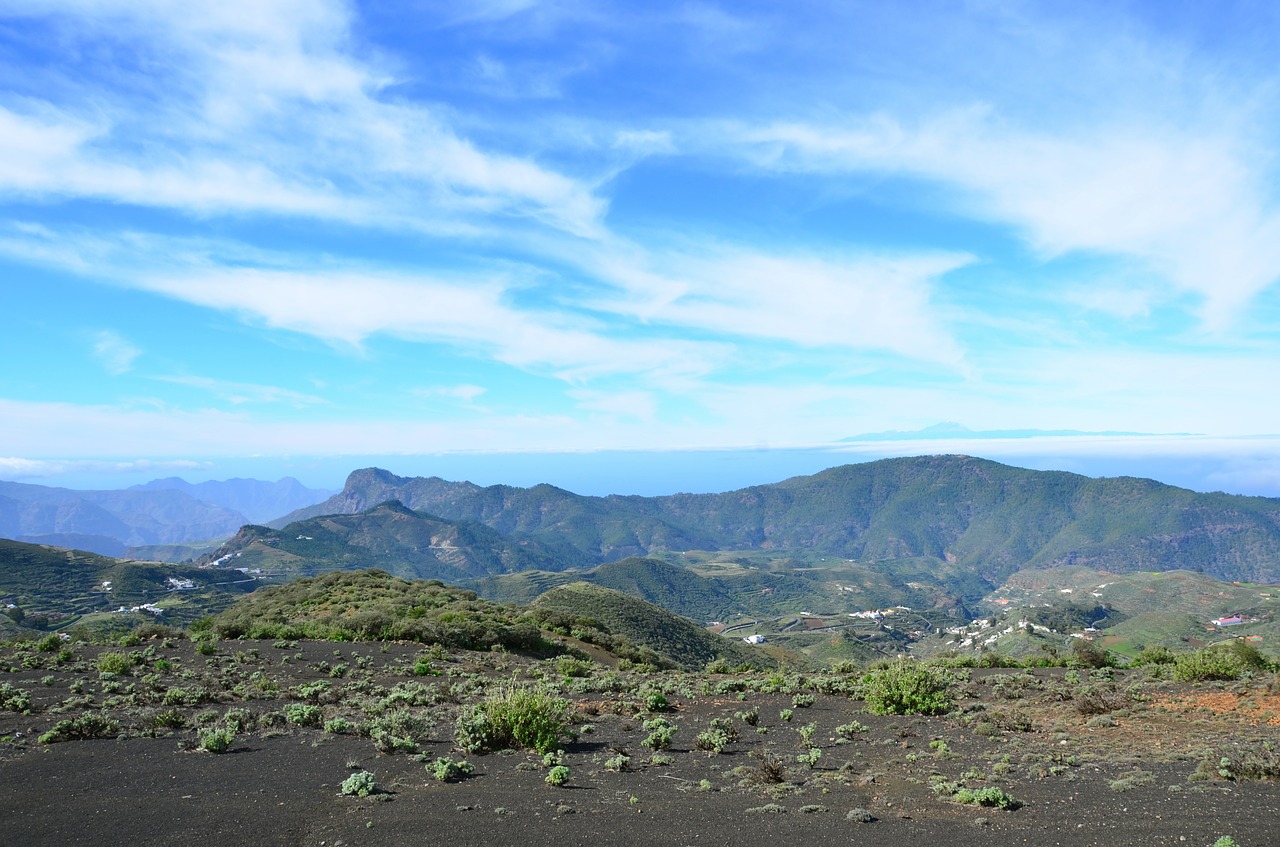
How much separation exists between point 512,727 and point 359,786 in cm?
308

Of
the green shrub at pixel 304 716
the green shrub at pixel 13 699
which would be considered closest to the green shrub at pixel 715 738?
the green shrub at pixel 304 716

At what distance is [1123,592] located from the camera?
6496 inches

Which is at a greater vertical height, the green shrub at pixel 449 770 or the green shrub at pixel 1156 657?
the green shrub at pixel 449 770

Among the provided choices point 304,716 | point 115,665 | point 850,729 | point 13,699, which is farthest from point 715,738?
point 115,665

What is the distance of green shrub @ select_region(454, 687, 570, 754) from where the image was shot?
11.4 meters

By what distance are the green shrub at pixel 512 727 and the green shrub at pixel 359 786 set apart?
Answer: 2.14m

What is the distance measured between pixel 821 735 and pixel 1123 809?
5.55 m

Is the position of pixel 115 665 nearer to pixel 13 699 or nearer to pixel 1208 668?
pixel 13 699

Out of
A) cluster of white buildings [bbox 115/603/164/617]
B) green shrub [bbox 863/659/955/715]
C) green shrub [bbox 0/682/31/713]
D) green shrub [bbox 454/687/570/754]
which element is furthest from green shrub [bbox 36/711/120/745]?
cluster of white buildings [bbox 115/603/164/617]

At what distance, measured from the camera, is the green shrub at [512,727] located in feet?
37.3

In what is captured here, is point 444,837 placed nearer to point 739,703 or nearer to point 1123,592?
point 739,703

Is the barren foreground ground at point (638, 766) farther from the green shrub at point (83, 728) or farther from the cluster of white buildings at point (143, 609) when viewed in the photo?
the cluster of white buildings at point (143, 609)

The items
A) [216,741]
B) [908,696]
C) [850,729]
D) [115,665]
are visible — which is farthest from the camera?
[115,665]

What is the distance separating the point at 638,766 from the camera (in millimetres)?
10898
